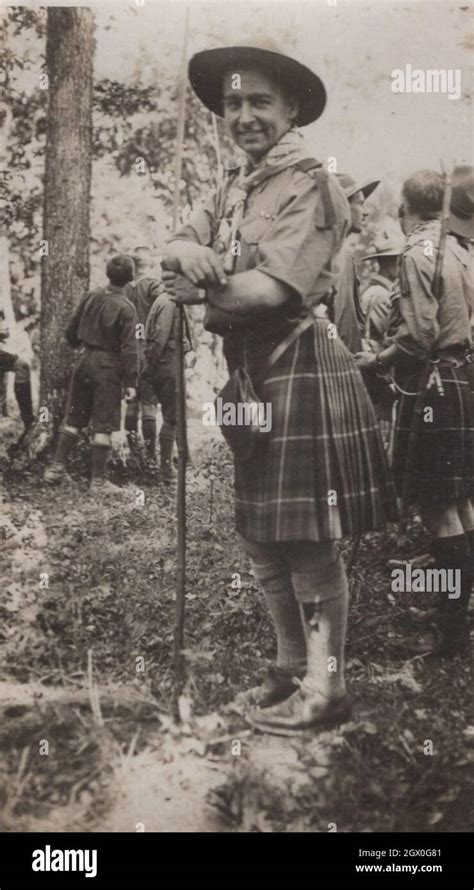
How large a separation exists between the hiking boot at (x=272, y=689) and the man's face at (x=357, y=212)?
5.97 ft

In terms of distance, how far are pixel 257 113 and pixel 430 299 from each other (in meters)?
1.01

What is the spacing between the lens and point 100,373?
3.85 meters

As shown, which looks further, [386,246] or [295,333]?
[386,246]

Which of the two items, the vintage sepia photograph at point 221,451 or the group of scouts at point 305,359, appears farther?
the vintage sepia photograph at point 221,451

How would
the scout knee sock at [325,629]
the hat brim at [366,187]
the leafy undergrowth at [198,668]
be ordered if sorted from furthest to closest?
1. the hat brim at [366,187]
2. the leafy undergrowth at [198,668]
3. the scout knee sock at [325,629]

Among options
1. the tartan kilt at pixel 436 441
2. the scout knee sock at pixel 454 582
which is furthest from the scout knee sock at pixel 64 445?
the scout knee sock at pixel 454 582

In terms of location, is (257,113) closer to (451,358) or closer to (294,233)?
(294,233)

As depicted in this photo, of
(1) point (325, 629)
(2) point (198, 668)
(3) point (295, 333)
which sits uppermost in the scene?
(3) point (295, 333)

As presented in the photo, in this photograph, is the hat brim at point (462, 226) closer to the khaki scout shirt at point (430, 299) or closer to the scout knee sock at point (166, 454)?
the khaki scout shirt at point (430, 299)

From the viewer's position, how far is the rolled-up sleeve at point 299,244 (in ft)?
A: 10.6

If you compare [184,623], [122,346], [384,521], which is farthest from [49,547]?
[384,521]

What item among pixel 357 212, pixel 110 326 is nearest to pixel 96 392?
pixel 110 326

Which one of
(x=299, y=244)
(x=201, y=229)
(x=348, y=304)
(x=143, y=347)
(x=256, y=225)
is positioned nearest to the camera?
(x=299, y=244)

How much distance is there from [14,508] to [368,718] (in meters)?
1.73
